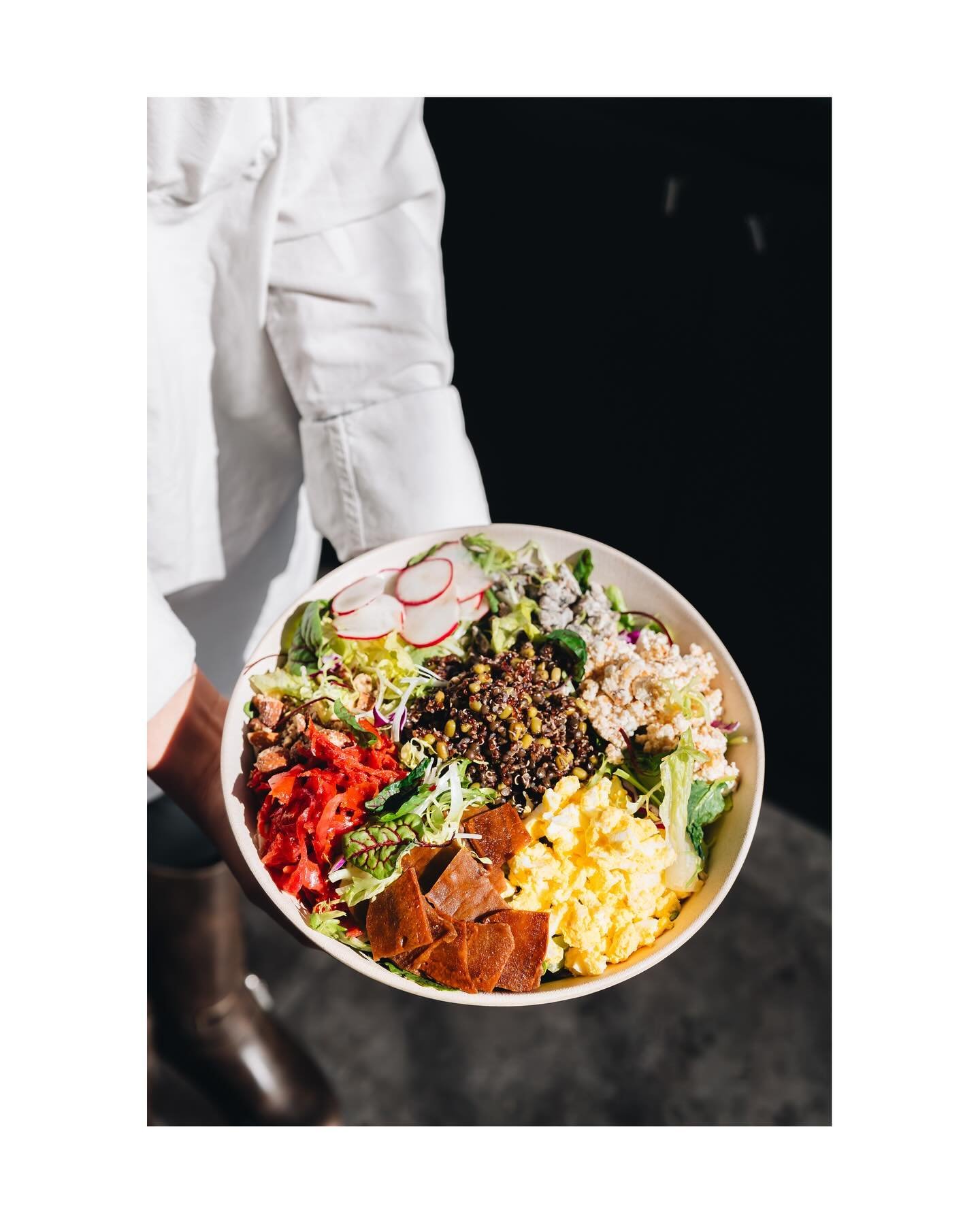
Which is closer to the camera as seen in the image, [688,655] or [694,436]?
[688,655]

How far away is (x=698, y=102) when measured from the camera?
2.18 metres

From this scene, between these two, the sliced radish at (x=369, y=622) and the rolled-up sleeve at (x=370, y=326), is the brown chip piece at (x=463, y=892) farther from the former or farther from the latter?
the rolled-up sleeve at (x=370, y=326)

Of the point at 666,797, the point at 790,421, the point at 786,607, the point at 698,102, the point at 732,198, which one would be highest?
the point at 698,102

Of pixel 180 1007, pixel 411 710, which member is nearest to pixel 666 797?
pixel 411 710

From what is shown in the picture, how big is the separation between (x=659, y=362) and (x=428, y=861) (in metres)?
2.01

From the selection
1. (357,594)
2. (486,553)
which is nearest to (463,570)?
(486,553)

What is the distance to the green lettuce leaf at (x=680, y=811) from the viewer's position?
44.1 inches

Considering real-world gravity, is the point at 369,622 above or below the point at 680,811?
above

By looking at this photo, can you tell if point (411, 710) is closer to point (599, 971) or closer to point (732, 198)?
point (599, 971)

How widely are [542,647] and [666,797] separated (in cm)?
26

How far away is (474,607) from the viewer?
129cm

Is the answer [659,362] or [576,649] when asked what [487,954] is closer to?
[576,649]

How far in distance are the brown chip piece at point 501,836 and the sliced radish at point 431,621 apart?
0.26 metres

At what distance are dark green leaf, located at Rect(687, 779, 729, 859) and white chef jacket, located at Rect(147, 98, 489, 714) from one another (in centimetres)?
63
